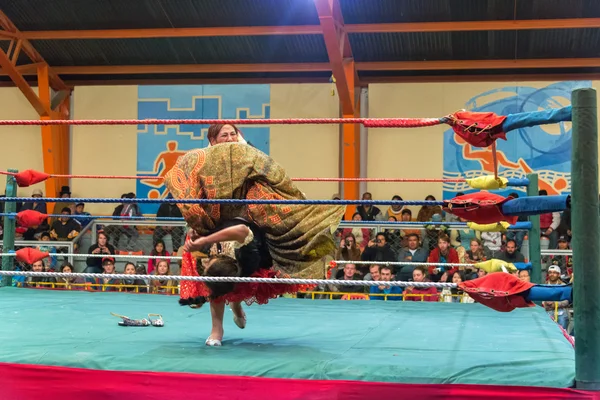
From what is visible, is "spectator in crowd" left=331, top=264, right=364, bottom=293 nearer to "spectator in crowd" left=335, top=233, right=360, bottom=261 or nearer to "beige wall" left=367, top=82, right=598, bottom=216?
"spectator in crowd" left=335, top=233, right=360, bottom=261

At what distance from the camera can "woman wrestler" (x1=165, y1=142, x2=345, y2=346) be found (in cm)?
245

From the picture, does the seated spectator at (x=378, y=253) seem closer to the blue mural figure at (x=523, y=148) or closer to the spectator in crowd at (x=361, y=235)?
the spectator in crowd at (x=361, y=235)

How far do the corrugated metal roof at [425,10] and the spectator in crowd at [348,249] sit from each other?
9.74 feet

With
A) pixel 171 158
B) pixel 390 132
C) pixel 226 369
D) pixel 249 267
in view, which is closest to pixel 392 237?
pixel 390 132

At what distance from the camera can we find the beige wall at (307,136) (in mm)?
9234

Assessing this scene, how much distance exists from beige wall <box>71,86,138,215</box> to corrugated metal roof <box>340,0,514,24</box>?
3.45m

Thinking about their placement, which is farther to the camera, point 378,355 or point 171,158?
point 171,158

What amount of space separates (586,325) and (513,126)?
1.79ft

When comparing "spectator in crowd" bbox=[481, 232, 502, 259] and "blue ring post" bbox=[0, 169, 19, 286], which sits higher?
"blue ring post" bbox=[0, 169, 19, 286]

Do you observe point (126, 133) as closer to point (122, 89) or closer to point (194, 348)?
point (122, 89)

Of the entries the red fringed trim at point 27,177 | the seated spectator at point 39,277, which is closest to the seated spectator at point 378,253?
the seated spectator at point 39,277

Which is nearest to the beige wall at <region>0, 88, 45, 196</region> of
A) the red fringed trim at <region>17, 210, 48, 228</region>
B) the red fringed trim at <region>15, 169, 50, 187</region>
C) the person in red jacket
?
the person in red jacket

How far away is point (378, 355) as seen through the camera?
7.02 feet

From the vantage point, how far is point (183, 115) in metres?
9.26
